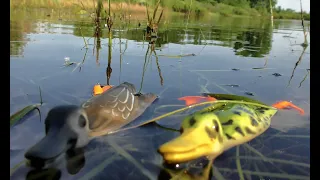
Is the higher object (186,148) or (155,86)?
(155,86)

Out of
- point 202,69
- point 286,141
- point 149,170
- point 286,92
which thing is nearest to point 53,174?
point 149,170

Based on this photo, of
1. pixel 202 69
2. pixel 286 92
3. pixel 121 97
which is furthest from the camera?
pixel 202 69

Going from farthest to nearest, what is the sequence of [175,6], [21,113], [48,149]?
[175,6]
[21,113]
[48,149]

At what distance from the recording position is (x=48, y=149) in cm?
113

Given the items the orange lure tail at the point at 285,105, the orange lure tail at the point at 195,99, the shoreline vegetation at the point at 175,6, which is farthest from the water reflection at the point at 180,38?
the orange lure tail at the point at 285,105

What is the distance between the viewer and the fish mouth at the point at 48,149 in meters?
1.10

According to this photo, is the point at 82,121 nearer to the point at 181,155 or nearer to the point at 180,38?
the point at 181,155

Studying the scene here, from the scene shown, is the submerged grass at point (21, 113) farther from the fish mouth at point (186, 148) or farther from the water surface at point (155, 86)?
the fish mouth at point (186, 148)

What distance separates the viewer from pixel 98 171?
119 centimetres

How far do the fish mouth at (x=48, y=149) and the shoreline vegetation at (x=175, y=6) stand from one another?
98.5 inches

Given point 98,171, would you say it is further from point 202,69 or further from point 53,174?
point 202,69

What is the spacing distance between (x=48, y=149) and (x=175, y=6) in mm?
13119

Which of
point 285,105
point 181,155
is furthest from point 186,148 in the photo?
point 285,105
